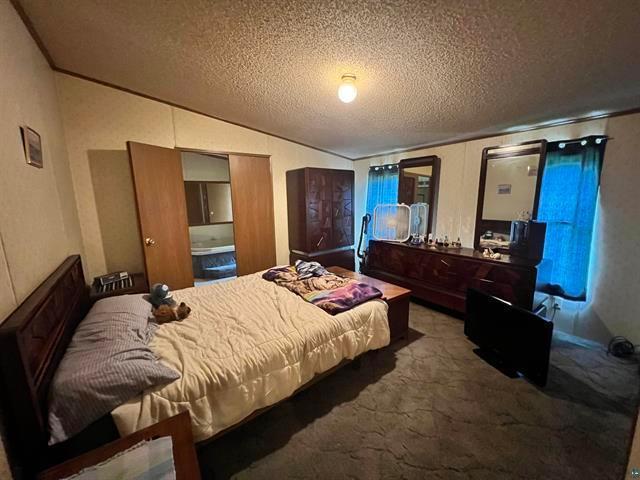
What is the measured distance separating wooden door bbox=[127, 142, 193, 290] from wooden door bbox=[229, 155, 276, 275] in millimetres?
636

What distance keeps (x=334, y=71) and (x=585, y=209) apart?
254 centimetres

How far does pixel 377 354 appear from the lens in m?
2.19

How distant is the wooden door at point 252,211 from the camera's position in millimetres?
3262

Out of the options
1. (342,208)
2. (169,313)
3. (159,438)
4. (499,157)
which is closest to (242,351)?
(159,438)

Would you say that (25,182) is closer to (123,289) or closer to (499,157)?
(123,289)

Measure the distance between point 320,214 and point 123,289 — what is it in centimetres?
244

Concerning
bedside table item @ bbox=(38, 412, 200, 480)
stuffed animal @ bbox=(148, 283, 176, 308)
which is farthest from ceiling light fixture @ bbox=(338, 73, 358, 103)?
bedside table item @ bbox=(38, 412, 200, 480)

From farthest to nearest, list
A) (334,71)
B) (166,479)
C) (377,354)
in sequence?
(377,354), (334,71), (166,479)

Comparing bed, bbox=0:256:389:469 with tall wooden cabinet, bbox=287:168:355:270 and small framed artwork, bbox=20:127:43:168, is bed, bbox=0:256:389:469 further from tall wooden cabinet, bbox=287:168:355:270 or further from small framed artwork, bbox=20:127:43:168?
tall wooden cabinet, bbox=287:168:355:270

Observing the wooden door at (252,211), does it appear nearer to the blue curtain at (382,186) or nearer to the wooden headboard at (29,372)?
the blue curtain at (382,186)

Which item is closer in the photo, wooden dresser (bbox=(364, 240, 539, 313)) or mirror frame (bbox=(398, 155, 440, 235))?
wooden dresser (bbox=(364, 240, 539, 313))

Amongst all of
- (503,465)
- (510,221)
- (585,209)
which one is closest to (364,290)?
(503,465)

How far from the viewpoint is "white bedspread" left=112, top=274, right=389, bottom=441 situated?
1.15m

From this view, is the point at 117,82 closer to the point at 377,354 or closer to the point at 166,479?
the point at 166,479
